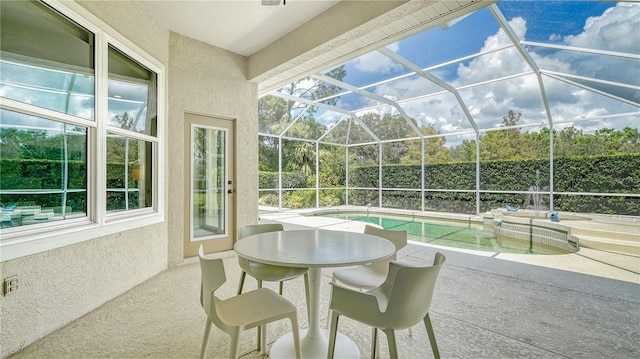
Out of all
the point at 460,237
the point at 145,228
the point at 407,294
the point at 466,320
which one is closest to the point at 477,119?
the point at 460,237

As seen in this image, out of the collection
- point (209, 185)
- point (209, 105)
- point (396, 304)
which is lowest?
point (396, 304)

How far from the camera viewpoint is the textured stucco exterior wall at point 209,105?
3848mm

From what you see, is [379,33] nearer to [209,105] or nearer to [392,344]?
[209,105]

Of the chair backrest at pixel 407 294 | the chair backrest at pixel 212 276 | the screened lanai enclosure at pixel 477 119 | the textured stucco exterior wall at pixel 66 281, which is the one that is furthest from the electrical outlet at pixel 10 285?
the screened lanai enclosure at pixel 477 119

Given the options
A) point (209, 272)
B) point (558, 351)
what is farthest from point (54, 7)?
point (558, 351)

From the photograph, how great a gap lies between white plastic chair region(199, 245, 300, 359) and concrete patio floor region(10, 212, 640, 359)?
0.53 meters

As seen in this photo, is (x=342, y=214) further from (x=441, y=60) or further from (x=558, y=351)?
(x=558, y=351)

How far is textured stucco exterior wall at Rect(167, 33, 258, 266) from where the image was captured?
151 inches

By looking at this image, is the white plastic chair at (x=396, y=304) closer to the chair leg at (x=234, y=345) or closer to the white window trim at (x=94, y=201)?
the chair leg at (x=234, y=345)

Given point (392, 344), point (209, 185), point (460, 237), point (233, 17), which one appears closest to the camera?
point (392, 344)

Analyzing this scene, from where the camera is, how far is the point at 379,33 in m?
3.31

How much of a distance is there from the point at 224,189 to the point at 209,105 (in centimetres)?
132

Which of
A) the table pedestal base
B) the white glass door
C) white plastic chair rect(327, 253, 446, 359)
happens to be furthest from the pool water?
white plastic chair rect(327, 253, 446, 359)

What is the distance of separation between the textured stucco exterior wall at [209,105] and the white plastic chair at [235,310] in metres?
2.66
